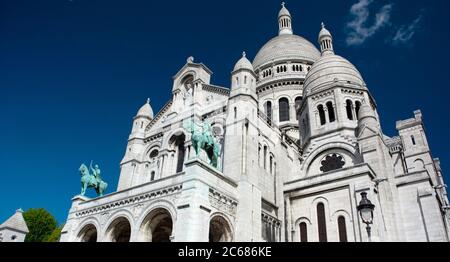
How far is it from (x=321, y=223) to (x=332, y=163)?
7104 millimetres

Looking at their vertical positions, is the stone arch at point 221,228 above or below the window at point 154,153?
below

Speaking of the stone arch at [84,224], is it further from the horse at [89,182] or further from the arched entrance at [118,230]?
the horse at [89,182]

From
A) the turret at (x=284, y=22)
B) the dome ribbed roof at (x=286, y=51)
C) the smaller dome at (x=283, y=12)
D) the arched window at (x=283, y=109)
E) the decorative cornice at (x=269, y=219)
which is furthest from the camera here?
the smaller dome at (x=283, y=12)

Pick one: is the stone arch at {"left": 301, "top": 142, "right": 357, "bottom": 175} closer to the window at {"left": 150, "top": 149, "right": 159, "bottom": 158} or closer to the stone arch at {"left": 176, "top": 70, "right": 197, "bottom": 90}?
the window at {"left": 150, "top": 149, "right": 159, "bottom": 158}

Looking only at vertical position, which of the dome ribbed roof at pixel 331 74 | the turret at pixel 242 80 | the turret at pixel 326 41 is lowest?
the turret at pixel 242 80

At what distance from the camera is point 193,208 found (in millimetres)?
18031

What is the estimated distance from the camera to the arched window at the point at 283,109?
144 feet

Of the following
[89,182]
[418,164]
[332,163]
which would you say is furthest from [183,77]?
[418,164]

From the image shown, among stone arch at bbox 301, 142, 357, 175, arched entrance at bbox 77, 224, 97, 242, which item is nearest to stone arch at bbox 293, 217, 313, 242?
stone arch at bbox 301, 142, 357, 175

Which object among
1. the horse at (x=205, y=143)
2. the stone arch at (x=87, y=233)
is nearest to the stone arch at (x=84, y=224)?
the stone arch at (x=87, y=233)

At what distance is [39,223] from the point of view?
48375mm

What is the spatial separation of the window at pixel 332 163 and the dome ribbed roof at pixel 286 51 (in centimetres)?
2332
